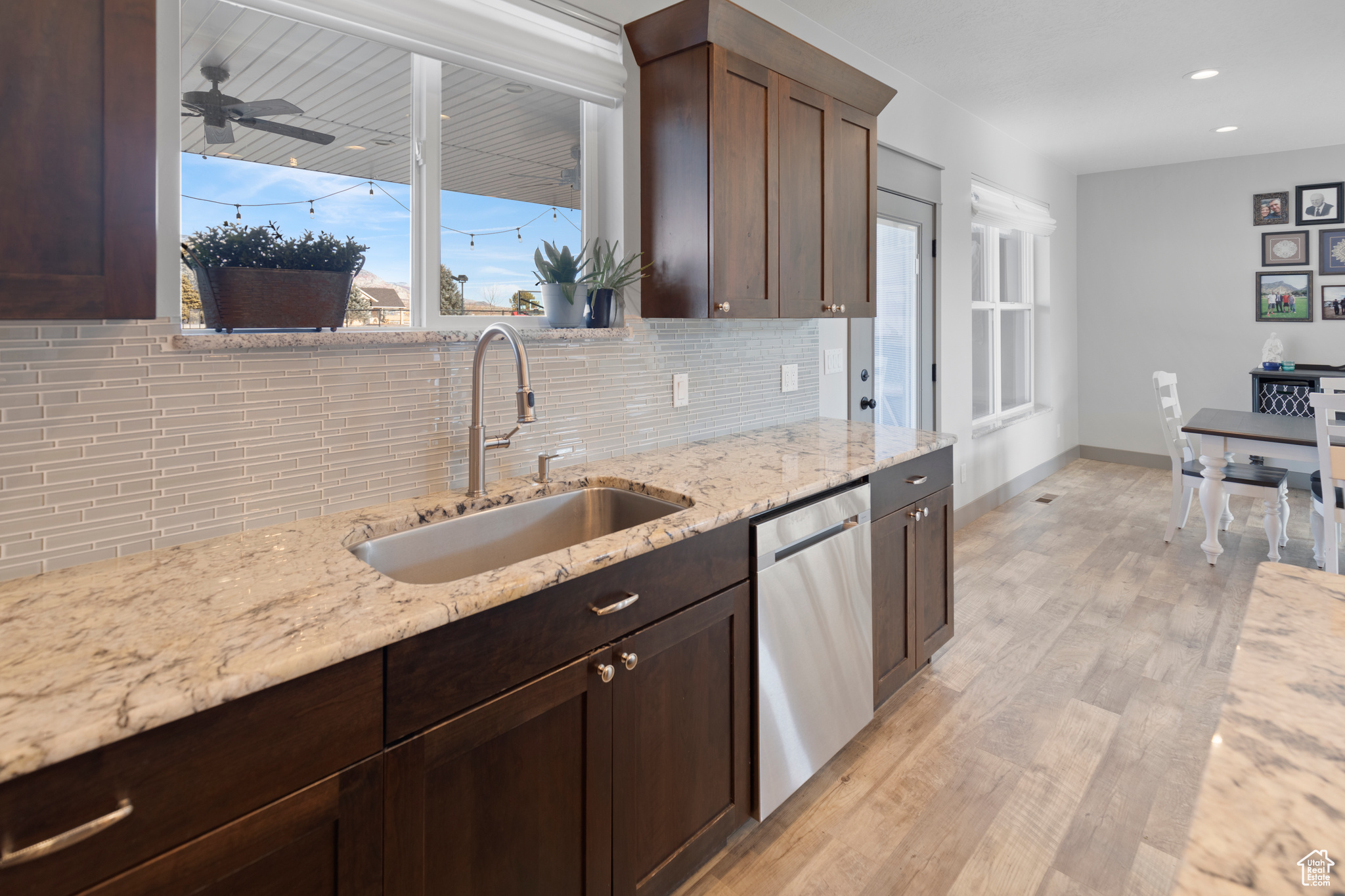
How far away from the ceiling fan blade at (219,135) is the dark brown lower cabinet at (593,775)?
1.30m

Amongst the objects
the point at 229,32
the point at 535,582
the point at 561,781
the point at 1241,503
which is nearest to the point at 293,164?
the point at 229,32

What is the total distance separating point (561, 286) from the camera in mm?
2029

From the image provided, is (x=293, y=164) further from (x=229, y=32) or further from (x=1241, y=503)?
(x=1241, y=503)

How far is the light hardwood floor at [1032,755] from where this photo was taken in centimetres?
168

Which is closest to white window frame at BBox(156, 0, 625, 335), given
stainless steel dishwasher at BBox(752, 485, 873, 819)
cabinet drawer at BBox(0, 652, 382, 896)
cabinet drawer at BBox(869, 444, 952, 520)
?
cabinet drawer at BBox(0, 652, 382, 896)

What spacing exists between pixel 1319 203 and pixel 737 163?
Result: 5.65 meters

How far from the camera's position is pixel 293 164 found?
5.15 feet

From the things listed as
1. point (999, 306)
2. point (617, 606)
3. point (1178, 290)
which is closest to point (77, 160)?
point (617, 606)

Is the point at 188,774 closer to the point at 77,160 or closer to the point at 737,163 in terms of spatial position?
the point at 77,160

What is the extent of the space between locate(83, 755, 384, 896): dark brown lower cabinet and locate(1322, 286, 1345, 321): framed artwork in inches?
272

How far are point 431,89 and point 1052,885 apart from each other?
251 centimetres

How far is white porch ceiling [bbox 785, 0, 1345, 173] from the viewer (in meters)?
2.84

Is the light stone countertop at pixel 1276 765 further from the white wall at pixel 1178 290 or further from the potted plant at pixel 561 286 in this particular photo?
the white wall at pixel 1178 290

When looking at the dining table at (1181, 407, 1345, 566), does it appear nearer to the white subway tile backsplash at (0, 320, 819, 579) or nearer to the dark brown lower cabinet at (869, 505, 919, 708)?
the dark brown lower cabinet at (869, 505, 919, 708)
